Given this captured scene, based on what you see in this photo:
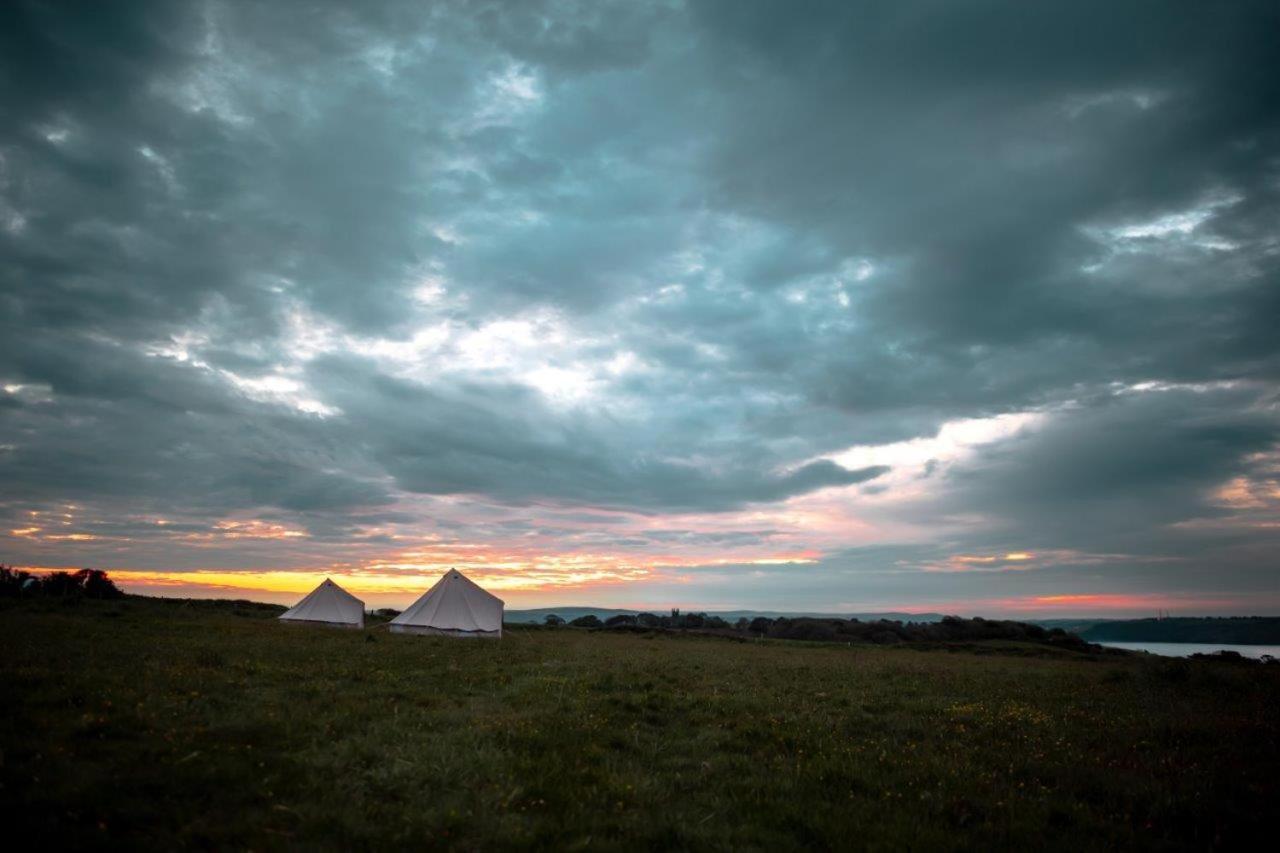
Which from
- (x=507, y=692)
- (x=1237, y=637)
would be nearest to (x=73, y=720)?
(x=507, y=692)

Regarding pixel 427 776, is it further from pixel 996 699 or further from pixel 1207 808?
pixel 996 699

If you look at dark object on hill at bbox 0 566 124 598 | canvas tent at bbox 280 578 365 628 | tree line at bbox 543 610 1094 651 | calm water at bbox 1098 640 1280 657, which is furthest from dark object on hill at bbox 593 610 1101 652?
dark object on hill at bbox 0 566 124 598

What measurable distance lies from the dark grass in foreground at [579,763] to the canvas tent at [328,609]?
28.9 m

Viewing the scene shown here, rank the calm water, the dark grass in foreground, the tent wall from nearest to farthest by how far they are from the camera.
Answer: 1. the dark grass in foreground
2. the calm water
3. the tent wall

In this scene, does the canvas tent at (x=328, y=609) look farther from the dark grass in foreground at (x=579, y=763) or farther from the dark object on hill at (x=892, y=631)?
the dark object on hill at (x=892, y=631)

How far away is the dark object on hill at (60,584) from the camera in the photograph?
171 feet

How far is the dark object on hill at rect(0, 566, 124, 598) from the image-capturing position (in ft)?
171

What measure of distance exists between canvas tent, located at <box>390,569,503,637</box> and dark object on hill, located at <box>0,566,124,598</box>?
3122 cm

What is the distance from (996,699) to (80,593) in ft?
240

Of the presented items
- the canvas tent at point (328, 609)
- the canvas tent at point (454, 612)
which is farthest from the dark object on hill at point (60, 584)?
the canvas tent at point (454, 612)

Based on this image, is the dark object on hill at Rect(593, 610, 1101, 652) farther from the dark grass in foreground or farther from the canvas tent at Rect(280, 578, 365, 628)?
the dark grass in foreground

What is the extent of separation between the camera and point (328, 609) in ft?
153

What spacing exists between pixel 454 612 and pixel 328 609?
10.6m

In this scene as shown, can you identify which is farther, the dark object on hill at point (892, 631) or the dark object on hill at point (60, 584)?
the dark object on hill at point (892, 631)
